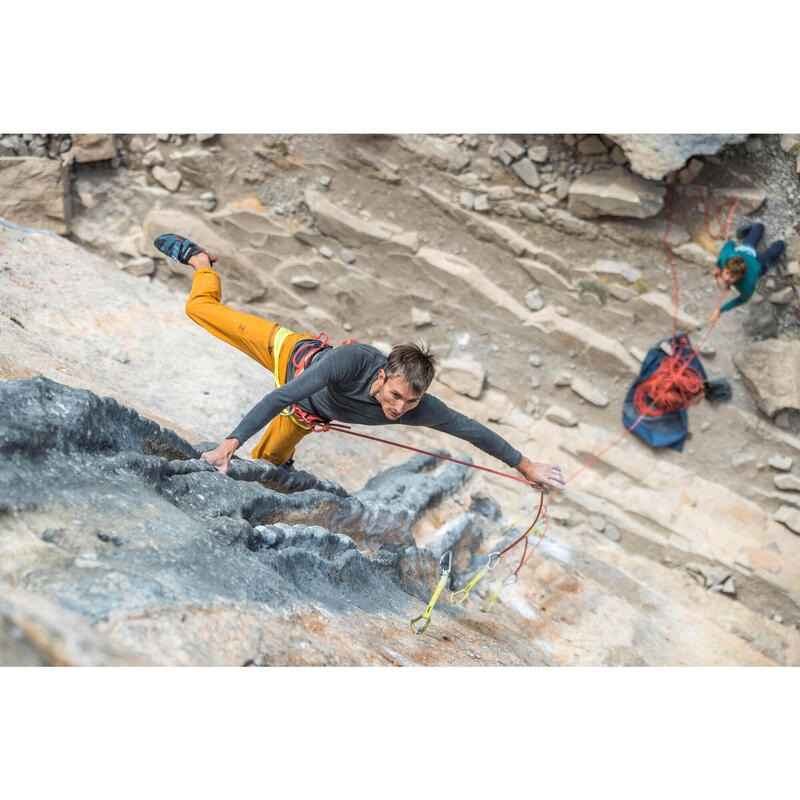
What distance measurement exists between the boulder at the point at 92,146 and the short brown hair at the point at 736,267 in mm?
5502

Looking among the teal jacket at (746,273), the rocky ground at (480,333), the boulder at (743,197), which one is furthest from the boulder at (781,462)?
the boulder at (743,197)

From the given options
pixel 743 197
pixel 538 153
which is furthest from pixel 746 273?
pixel 538 153

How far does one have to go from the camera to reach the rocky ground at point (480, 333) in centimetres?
383

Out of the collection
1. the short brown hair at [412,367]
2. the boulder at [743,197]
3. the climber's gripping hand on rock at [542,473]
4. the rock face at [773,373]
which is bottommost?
the climber's gripping hand on rock at [542,473]

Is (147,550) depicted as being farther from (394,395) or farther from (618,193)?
(618,193)

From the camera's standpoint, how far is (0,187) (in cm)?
568

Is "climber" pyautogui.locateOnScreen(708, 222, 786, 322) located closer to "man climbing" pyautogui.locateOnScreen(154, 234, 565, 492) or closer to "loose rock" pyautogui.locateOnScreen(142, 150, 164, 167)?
"man climbing" pyautogui.locateOnScreen(154, 234, 565, 492)

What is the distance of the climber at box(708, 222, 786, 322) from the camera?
16.8 ft

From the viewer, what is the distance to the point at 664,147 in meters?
4.93

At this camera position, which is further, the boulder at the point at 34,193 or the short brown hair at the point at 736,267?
the boulder at the point at 34,193

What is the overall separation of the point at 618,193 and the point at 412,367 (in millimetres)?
3509

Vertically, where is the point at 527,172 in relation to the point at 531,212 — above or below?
above

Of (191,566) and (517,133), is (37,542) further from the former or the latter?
(517,133)

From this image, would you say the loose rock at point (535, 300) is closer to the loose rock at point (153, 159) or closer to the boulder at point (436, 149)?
the boulder at point (436, 149)
